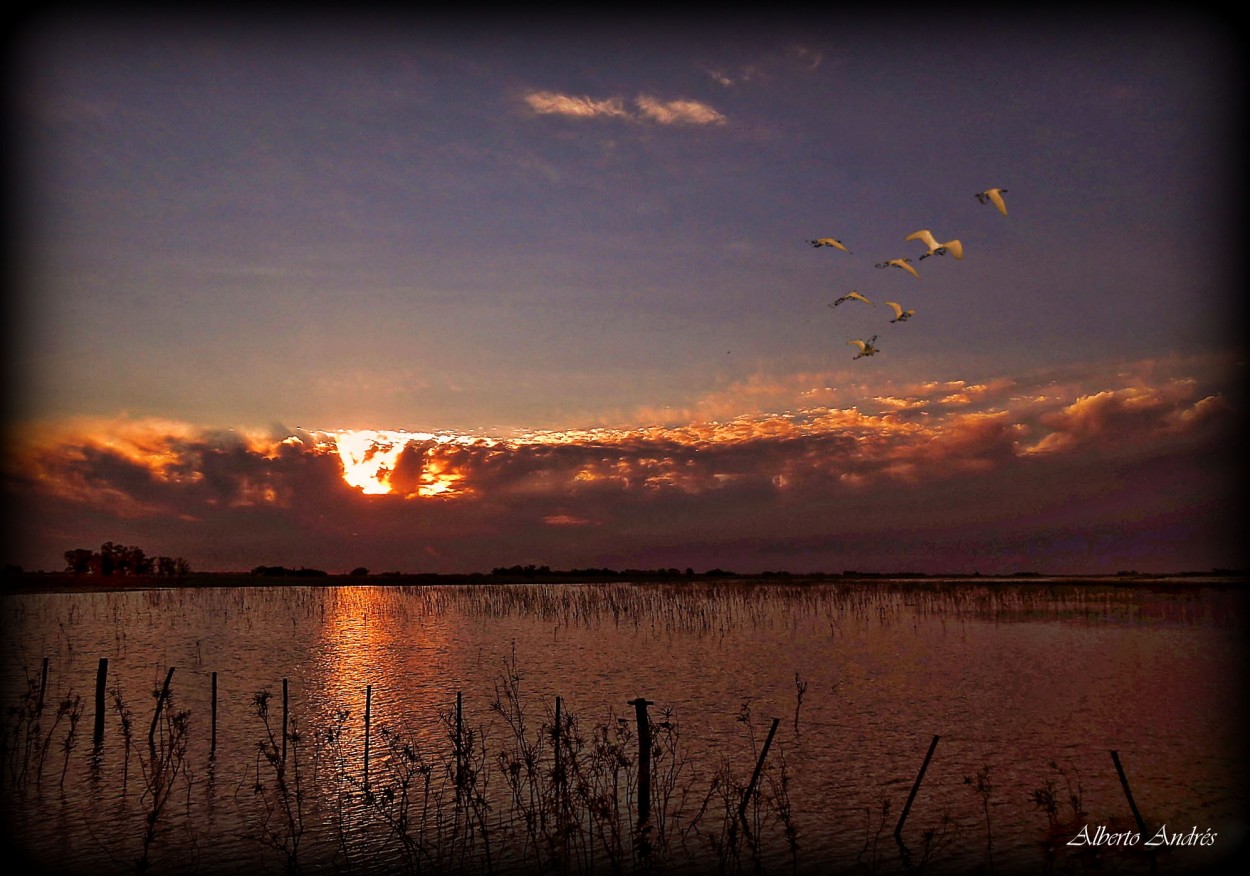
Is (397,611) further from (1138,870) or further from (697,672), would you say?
(1138,870)

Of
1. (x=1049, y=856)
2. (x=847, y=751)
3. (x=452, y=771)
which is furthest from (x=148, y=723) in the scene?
(x=1049, y=856)

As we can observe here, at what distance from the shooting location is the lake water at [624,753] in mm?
10250

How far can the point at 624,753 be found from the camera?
13648mm

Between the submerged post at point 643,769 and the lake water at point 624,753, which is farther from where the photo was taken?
the submerged post at point 643,769

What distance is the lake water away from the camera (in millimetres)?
10250

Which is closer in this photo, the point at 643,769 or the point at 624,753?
the point at 643,769

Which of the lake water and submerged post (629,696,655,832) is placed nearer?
the lake water

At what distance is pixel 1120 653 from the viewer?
27078 mm

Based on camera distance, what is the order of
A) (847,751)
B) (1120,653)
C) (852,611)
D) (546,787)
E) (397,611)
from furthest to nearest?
(397,611), (852,611), (1120,653), (847,751), (546,787)

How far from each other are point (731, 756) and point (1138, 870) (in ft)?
19.1

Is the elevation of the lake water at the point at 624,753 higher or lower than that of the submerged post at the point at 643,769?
lower

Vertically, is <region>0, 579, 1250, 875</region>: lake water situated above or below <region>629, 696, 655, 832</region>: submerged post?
below

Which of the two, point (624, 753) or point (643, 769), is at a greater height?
point (643, 769)

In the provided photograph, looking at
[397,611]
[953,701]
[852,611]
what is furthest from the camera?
[397,611]
